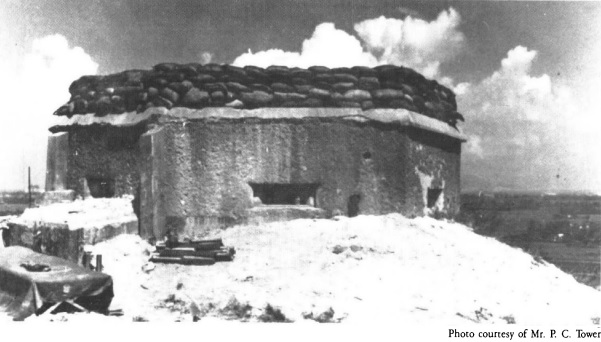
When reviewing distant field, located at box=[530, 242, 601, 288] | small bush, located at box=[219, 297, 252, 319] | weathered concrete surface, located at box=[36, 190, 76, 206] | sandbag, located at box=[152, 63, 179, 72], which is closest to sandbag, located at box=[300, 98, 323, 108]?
sandbag, located at box=[152, 63, 179, 72]

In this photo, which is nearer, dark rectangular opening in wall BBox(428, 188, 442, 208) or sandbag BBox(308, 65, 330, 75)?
sandbag BBox(308, 65, 330, 75)

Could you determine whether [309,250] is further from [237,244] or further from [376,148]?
[376,148]

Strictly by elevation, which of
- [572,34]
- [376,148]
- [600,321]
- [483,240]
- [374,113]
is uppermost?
[572,34]

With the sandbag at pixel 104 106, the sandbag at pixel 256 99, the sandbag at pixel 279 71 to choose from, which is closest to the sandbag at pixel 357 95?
the sandbag at pixel 279 71

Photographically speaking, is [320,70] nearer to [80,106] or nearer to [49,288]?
Result: [80,106]

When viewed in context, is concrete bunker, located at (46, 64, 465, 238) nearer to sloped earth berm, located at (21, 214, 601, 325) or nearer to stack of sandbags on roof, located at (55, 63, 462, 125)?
stack of sandbags on roof, located at (55, 63, 462, 125)

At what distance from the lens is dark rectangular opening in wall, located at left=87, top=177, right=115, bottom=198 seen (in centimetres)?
810

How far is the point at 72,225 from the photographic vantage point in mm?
6262

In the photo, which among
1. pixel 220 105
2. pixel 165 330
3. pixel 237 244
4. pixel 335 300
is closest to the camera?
pixel 165 330

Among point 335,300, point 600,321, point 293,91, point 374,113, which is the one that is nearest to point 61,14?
point 293,91

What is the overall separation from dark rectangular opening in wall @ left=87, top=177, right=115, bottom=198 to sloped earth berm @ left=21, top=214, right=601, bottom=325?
4.96 ft

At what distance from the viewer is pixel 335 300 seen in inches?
197

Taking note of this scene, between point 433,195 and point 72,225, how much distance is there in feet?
18.4

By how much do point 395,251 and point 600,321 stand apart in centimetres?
217
